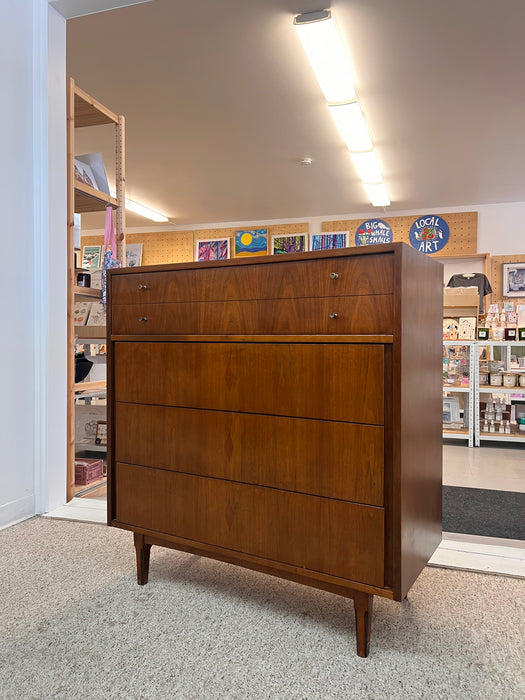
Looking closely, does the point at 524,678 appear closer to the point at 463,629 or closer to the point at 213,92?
the point at 463,629

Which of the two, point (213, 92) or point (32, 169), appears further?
point (213, 92)

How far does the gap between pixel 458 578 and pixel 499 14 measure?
314cm

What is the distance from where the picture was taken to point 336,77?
3.40m

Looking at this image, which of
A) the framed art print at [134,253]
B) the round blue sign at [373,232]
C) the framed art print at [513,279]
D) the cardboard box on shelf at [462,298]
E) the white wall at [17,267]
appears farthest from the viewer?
the framed art print at [134,253]

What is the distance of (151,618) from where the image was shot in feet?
4.66

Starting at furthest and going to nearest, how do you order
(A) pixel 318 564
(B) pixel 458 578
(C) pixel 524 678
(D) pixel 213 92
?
(D) pixel 213 92 → (B) pixel 458 578 → (A) pixel 318 564 → (C) pixel 524 678

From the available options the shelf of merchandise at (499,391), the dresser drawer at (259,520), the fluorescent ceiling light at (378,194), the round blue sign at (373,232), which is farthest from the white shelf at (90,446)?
the round blue sign at (373,232)

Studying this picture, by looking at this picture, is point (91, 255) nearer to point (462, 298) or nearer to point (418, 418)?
point (462, 298)

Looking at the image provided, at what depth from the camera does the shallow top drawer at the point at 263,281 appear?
119cm

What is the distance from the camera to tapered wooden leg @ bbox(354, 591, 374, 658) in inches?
48.0

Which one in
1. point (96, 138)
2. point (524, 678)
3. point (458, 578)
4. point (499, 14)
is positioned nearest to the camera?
point (524, 678)

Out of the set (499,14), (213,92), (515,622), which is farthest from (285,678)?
(213,92)

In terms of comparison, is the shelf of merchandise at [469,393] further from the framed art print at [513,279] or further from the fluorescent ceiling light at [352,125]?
the framed art print at [513,279]

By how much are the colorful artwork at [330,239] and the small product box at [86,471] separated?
221 inches
